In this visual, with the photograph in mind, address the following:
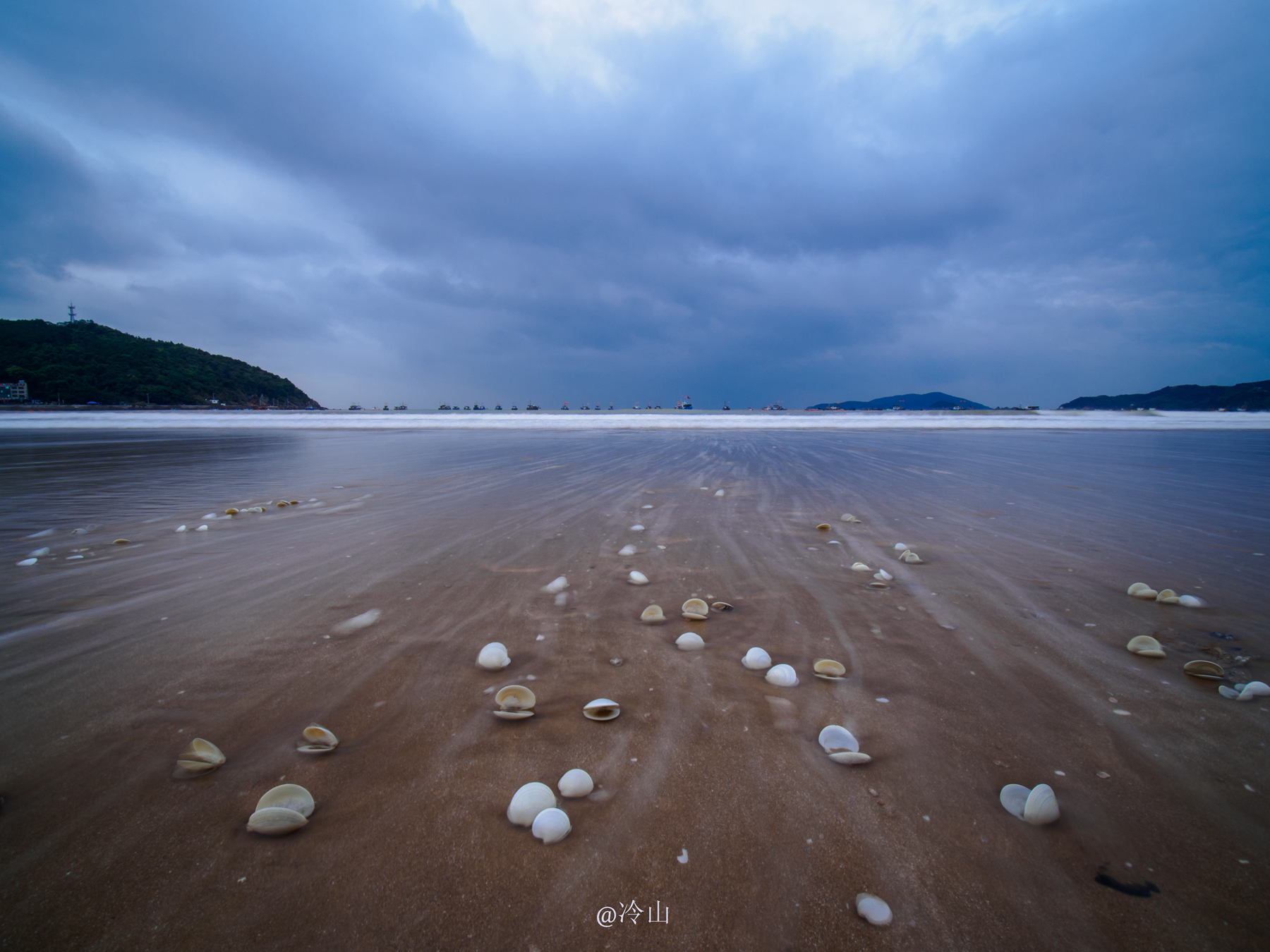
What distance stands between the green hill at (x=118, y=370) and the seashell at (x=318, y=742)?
7619cm

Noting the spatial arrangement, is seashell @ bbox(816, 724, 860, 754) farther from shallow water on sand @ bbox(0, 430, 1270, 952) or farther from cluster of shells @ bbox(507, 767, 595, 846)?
cluster of shells @ bbox(507, 767, 595, 846)

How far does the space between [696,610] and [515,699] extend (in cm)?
119

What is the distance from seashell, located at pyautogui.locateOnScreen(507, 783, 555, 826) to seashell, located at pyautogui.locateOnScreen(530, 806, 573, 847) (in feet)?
0.09

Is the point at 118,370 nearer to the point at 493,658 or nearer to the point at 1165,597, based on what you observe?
the point at 493,658

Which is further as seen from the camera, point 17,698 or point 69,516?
point 69,516

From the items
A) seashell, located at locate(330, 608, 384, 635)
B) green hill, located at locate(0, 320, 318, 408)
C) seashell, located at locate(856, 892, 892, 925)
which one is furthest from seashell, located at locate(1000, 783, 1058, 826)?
green hill, located at locate(0, 320, 318, 408)

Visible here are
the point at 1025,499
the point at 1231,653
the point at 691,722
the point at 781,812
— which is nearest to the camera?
the point at 781,812

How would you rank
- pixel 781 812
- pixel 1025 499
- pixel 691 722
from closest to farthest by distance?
pixel 781 812 → pixel 691 722 → pixel 1025 499

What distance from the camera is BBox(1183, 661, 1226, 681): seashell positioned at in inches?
81.7

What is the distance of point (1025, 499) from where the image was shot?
19.4 feet

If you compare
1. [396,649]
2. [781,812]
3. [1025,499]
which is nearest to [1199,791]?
[781,812]

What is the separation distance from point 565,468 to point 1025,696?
7.62 metres

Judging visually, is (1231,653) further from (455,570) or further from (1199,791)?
(455,570)

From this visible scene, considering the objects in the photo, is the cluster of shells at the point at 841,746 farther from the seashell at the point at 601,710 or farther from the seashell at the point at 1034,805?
the seashell at the point at 601,710
